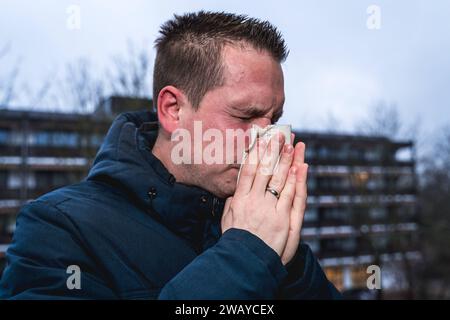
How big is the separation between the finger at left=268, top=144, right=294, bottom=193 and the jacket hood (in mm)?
322

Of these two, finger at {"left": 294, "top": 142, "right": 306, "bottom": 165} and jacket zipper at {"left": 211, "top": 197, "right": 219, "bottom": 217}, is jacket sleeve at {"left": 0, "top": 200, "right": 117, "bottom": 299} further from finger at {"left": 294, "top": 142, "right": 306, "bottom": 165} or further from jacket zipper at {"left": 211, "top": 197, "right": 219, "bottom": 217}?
finger at {"left": 294, "top": 142, "right": 306, "bottom": 165}

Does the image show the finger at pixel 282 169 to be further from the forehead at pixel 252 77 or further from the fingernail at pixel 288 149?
the forehead at pixel 252 77

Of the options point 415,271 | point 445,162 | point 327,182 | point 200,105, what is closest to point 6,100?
point 200,105

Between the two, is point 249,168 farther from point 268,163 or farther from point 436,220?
point 436,220

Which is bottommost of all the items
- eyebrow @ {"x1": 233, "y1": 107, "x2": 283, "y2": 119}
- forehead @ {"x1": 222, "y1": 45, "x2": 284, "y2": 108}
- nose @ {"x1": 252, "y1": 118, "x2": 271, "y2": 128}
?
nose @ {"x1": 252, "y1": 118, "x2": 271, "y2": 128}

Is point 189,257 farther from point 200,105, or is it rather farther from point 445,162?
point 445,162

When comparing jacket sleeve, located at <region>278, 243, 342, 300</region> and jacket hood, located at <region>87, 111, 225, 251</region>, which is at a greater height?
jacket hood, located at <region>87, 111, 225, 251</region>

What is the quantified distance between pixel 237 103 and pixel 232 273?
61cm

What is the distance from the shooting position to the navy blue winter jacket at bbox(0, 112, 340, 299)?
43.3 inches

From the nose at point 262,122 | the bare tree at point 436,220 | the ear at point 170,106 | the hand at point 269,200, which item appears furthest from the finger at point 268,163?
the bare tree at point 436,220

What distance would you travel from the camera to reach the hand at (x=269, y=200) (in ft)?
3.87

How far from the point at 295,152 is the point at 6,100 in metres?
11.4

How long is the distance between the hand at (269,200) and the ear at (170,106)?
16.4 inches

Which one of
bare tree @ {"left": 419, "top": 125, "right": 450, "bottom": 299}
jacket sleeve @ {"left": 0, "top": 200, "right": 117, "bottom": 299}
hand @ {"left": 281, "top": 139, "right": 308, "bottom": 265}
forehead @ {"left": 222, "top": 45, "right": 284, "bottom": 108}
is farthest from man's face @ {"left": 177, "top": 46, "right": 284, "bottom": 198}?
bare tree @ {"left": 419, "top": 125, "right": 450, "bottom": 299}
